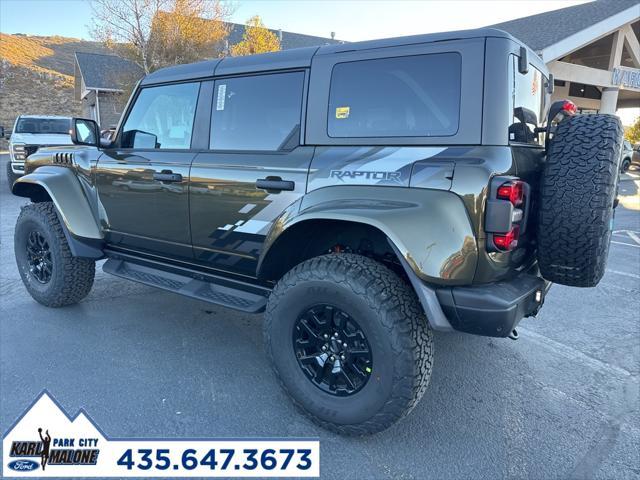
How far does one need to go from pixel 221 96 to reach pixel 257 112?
334 millimetres

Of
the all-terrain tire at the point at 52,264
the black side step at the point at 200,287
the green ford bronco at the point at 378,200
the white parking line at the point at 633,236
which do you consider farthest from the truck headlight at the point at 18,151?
the white parking line at the point at 633,236

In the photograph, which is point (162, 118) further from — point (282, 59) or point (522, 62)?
point (522, 62)

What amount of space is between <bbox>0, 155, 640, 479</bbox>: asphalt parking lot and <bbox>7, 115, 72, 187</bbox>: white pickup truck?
749 cm

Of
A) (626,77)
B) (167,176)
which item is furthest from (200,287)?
(626,77)

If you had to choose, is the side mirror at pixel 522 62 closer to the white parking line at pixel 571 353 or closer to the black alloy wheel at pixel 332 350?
the black alloy wheel at pixel 332 350

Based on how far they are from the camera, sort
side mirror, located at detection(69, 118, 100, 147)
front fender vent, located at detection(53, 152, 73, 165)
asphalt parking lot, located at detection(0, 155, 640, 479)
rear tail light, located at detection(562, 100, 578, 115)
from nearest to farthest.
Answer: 1. asphalt parking lot, located at detection(0, 155, 640, 479)
2. rear tail light, located at detection(562, 100, 578, 115)
3. side mirror, located at detection(69, 118, 100, 147)
4. front fender vent, located at detection(53, 152, 73, 165)

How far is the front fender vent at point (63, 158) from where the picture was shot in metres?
3.87

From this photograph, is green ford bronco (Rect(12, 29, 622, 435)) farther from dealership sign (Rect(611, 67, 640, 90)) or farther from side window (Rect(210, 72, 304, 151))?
dealership sign (Rect(611, 67, 640, 90))

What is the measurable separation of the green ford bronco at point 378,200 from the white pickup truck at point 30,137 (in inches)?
349

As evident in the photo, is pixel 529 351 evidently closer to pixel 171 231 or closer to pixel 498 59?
pixel 498 59

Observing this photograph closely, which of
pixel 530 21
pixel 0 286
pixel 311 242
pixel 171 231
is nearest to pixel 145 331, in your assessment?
pixel 171 231

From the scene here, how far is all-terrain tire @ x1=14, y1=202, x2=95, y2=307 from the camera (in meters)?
3.75

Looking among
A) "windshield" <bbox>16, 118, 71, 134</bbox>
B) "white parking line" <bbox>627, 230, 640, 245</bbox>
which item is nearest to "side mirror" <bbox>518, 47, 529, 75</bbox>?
"white parking line" <bbox>627, 230, 640, 245</bbox>

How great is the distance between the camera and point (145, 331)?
3.61 meters
